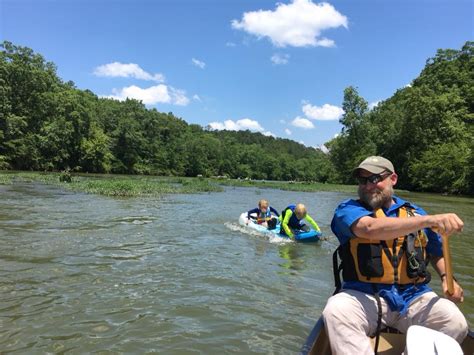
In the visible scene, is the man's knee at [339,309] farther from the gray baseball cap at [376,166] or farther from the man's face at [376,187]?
the gray baseball cap at [376,166]

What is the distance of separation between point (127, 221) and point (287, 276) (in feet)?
22.8

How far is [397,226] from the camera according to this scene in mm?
2973

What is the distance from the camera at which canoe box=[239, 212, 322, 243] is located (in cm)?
1105

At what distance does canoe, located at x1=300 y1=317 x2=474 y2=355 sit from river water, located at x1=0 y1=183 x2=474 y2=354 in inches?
50.3

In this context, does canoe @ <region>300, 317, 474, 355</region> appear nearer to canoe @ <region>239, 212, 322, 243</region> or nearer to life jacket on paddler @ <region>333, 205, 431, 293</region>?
life jacket on paddler @ <region>333, 205, 431, 293</region>

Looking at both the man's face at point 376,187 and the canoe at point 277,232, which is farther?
the canoe at point 277,232

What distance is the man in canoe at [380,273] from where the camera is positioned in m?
3.05

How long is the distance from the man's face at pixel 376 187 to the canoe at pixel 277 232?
305 inches

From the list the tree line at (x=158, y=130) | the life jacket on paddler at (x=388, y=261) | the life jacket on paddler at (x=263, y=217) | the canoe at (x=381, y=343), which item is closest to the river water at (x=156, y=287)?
the life jacket on paddler at (x=263, y=217)

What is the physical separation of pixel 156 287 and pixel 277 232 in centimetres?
564

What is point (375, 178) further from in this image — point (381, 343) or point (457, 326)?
point (381, 343)

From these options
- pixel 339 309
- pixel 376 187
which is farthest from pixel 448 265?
pixel 339 309

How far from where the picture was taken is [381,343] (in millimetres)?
3424

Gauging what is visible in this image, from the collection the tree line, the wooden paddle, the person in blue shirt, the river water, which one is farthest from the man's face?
the tree line
